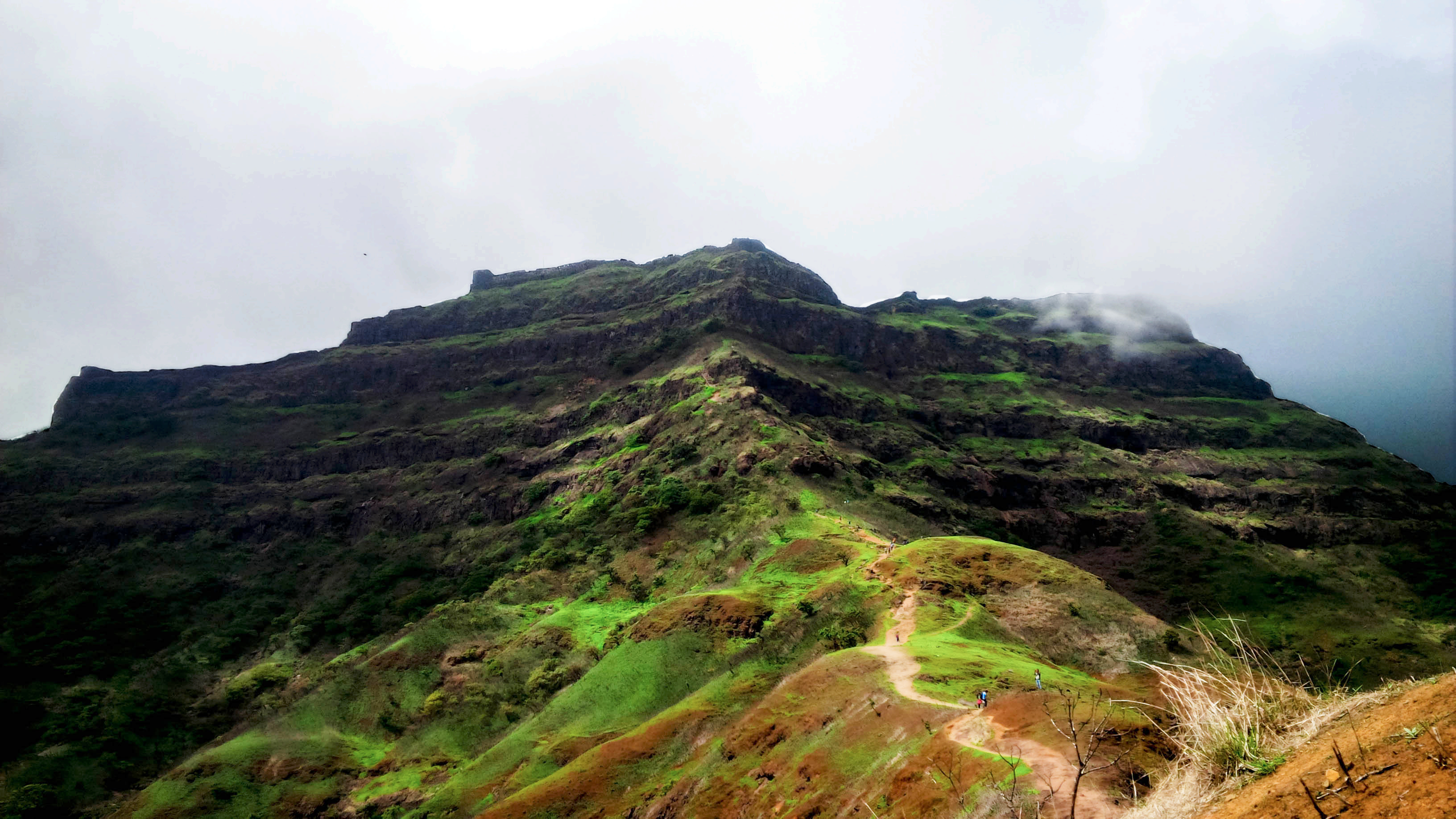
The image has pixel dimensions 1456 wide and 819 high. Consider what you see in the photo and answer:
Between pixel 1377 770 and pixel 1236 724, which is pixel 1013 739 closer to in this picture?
pixel 1236 724

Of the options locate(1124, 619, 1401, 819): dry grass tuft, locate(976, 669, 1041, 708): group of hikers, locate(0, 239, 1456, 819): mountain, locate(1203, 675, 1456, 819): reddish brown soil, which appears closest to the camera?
locate(1203, 675, 1456, 819): reddish brown soil

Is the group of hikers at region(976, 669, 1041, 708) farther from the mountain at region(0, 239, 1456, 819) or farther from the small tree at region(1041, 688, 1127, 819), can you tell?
the small tree at region(1041, 688, 1127, 819)

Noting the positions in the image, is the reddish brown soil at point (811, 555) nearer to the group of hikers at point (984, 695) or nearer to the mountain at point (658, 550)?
the mountain at point (658, 550)

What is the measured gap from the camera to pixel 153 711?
68.8 m

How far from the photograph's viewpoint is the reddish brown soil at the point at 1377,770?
646cm

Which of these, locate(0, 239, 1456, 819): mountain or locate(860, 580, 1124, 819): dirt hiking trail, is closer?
locate(860, 580, 1124, 819): dirt hiking trail

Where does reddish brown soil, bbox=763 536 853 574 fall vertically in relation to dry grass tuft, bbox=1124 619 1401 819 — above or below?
below

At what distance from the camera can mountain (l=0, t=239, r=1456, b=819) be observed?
41.2 meters

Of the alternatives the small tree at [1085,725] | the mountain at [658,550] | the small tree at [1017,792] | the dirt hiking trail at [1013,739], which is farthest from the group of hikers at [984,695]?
the small tree at [1017,792]

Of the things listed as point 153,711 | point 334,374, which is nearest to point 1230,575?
point 153,711

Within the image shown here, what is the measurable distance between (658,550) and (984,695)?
49080mm

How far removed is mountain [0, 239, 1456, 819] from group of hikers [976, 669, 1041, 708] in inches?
28.9

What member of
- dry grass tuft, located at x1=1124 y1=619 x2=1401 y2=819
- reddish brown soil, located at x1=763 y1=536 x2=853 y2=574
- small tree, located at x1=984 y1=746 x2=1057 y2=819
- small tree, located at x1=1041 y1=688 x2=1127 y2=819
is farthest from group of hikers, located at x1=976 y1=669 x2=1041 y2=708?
reddish brown soil, located at x1=763 y1=536 x2=853 y2=574

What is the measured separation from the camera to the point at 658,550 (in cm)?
7394
